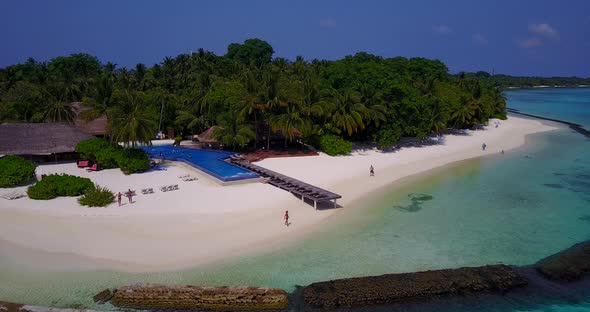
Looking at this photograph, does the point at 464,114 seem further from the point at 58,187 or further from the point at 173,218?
the point at 58,187

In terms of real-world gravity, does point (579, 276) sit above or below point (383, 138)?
below

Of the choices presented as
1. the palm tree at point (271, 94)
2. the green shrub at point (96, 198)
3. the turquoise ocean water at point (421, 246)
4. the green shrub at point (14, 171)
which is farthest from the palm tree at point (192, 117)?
the turquoise ocean water at point (421, 246)

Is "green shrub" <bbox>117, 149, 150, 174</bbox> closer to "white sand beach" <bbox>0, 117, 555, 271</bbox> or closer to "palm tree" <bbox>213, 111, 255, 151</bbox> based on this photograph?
"white sand beach" <bbox>0, 117, 555, 271</bbox>

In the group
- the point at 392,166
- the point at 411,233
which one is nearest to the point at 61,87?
the point at 392,166

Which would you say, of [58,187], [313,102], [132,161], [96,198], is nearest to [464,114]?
[313,102]

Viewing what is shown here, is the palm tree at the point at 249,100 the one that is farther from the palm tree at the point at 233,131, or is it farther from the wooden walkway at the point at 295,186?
the wooden walkway at the point at 295,186

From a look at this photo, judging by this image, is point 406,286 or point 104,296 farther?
point 406,286

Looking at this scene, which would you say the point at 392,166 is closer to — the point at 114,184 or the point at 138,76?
the point at 114,184
